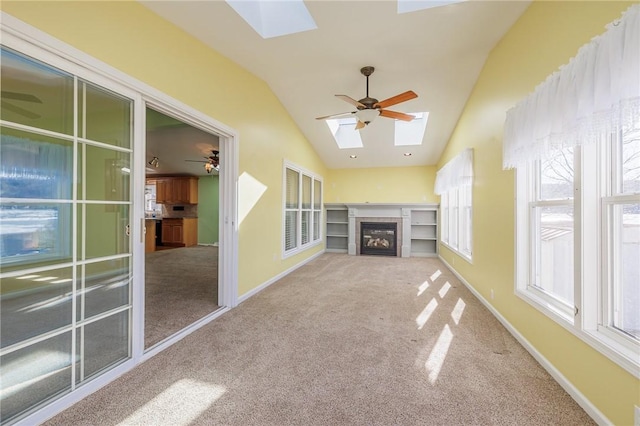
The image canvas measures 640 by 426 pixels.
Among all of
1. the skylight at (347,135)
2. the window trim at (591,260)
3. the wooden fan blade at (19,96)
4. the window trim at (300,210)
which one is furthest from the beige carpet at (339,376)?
the skylight at (347,135)

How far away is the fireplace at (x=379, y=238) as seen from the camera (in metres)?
6.96

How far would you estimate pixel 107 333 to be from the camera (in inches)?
73.2

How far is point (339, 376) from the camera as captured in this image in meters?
1.88

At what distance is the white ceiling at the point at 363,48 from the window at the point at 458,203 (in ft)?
3.64

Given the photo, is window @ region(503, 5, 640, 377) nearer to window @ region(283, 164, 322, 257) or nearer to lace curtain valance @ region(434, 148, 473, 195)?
lace curtain valance @ region(434, 148, 473, 195)

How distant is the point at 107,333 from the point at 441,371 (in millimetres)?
2436

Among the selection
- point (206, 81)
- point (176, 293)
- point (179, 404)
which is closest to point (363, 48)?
point (206, 81)

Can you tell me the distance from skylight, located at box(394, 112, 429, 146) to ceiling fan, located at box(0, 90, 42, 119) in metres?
5.62

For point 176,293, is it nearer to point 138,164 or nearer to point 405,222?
point 138,164

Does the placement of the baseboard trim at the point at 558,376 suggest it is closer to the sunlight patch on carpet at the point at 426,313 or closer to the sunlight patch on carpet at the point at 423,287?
the sunlight patch on carpet at the point at 426,313

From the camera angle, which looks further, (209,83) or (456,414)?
(209,83)

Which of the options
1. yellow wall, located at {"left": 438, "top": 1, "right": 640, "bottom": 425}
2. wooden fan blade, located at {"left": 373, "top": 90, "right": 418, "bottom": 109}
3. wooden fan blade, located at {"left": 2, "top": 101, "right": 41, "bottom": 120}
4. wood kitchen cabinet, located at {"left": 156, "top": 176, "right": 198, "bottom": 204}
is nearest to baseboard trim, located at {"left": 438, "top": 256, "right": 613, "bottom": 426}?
yellow wall, located at {"left": 438, "top": 1, "right": 640, "bottom": 425}

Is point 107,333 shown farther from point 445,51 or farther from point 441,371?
point 445,51

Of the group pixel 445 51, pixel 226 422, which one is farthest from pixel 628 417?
pixel 445 51
